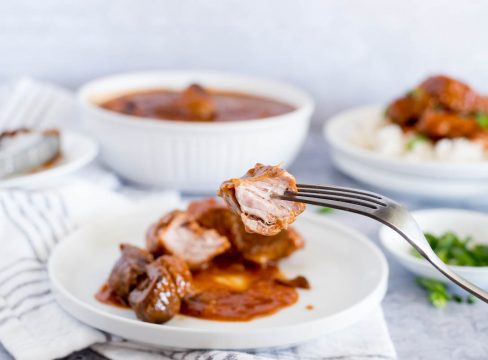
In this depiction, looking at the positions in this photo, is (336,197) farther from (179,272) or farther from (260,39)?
(260,39)

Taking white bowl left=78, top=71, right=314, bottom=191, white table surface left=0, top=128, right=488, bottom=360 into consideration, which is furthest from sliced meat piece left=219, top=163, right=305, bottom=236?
white bowl left=78, top=71, right=314, bottom=191

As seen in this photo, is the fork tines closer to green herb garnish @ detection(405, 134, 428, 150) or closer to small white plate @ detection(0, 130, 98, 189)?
small white plate @ detection(0, 130, 98, 189)

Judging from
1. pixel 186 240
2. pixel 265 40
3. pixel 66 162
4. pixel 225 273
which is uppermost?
pixel 265 40

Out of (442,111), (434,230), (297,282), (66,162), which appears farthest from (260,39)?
(297,282)

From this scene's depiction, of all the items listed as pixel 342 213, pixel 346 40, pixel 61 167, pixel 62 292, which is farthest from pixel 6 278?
pixel 346 40

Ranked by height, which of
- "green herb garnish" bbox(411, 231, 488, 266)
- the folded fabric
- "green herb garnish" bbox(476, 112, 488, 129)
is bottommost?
the folded fabric

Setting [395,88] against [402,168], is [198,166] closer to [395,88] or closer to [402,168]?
[402,168]
